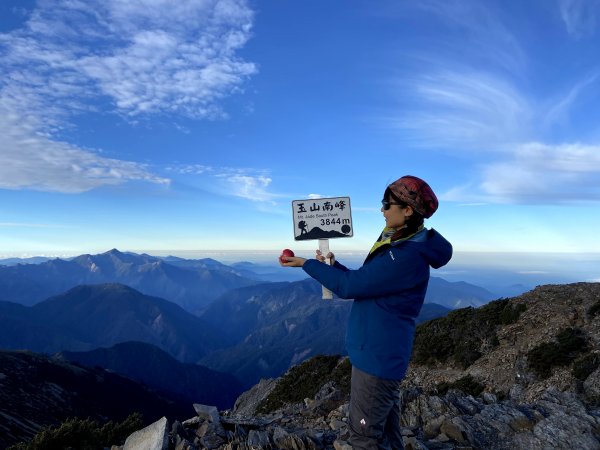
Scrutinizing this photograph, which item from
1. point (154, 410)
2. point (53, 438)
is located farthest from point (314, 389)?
point (154, 410)

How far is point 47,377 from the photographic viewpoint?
4126 inches

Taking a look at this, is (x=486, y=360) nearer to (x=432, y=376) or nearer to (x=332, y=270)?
(x=432, y=376)

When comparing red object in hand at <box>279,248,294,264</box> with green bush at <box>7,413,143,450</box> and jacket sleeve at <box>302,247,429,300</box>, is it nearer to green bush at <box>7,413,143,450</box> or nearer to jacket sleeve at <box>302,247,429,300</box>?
jacket sleeve at <box>302,247,429,300</box>

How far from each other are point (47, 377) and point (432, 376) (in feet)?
380

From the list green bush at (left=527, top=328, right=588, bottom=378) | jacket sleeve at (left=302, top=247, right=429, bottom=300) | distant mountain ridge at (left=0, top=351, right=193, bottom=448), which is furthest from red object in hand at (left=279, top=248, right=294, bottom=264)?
distant mountain ridge at (left=0, top=351, right=193, bottom=448)

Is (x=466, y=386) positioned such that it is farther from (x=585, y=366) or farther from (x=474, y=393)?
(x=585, y=366)

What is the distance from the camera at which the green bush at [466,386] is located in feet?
57.1

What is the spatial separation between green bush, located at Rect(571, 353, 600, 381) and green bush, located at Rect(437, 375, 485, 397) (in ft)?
12.3

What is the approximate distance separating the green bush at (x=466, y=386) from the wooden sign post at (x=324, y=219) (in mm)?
14251

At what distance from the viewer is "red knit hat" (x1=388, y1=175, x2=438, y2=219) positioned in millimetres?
3883

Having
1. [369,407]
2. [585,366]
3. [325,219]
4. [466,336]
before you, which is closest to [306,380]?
[466,336]

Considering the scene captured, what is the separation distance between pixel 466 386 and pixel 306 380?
1273cm

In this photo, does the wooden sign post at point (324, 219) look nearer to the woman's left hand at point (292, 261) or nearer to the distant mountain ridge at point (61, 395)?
the woman's left hand at point (292, 261)

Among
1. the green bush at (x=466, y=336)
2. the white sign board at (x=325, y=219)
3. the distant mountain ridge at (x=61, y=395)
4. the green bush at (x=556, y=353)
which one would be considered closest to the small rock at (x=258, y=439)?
the white sign board at (x=325, y=219)
